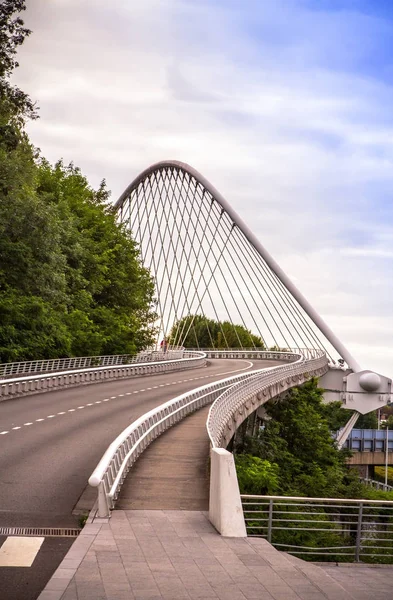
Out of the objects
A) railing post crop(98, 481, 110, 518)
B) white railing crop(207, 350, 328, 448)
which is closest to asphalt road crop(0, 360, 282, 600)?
railing post crop(98, 481, 110, 518)

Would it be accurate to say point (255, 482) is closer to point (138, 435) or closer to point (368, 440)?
point (138, 435)

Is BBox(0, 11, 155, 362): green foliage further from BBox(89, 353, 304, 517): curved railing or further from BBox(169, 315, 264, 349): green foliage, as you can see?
BBox(169, 315, 264, 349): green foliage

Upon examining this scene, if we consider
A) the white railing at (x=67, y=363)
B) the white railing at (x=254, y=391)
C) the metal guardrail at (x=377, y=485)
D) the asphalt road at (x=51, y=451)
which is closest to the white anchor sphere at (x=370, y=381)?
the white railing at (x=254, y=391)

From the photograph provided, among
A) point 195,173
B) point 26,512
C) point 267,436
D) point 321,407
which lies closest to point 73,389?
point 267,436

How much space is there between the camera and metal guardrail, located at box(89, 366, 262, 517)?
14852mm

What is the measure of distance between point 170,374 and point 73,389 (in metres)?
20.9

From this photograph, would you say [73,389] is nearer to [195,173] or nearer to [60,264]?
[60,264]

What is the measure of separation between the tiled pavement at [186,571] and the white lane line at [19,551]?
2.35 ft

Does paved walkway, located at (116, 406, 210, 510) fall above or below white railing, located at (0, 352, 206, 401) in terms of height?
below

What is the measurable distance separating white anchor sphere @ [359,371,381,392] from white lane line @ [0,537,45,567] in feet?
203

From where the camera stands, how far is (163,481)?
18.6 meters

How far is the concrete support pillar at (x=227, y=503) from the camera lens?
13.7 m

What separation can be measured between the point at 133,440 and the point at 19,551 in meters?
9.34

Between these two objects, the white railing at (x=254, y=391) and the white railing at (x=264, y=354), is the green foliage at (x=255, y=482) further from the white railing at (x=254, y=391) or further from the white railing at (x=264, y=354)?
the white railing at (x=264, y=354)
